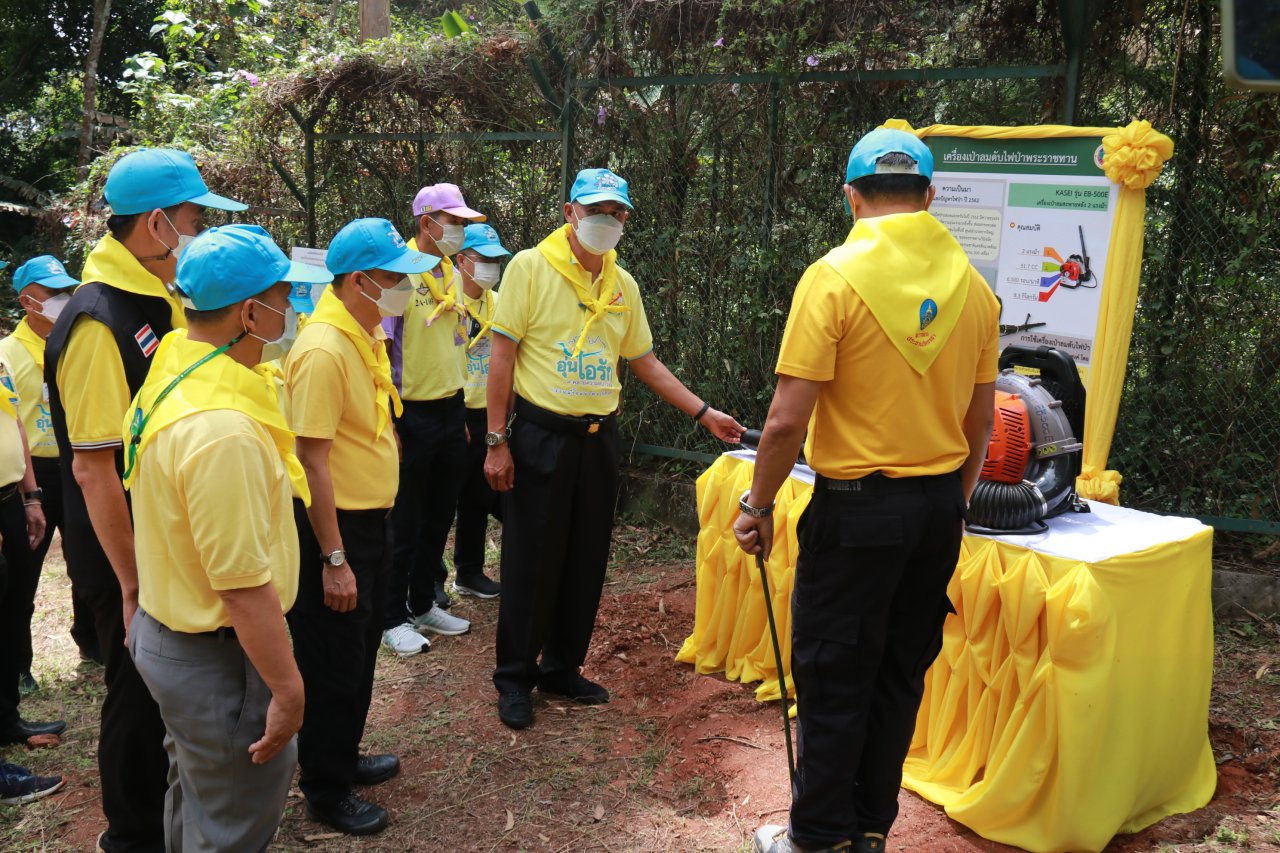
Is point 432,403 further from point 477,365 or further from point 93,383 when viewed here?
point 93,383

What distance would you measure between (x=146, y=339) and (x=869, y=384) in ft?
6.91

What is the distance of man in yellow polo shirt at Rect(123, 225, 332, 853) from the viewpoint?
7.13 ft

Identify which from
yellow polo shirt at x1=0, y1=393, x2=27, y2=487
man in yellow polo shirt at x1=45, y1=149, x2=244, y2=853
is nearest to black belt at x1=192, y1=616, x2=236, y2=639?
man in yellow polo shirt at x1=45, y1=149, x2=244, y2=853

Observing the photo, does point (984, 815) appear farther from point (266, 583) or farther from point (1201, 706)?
point (266, 583)

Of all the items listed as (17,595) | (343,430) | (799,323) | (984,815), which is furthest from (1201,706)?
(17,595)

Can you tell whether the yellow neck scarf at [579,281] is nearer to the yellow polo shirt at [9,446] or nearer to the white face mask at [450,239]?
the white face mask at [450,239]

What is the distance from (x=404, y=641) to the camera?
5059mm

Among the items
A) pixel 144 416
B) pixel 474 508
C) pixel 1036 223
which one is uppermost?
pixel 1036 223

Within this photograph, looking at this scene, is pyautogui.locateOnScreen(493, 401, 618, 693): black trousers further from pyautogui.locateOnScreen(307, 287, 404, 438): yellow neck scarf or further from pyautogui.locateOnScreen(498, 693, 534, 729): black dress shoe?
pyautogui.locateOnScreen(307, 287, 404, 438): yellow neck scarf

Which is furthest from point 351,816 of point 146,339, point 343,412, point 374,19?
point 374,19

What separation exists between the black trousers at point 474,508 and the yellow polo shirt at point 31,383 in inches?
80.3

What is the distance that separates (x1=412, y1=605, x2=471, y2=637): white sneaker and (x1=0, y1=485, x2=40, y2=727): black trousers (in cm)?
180

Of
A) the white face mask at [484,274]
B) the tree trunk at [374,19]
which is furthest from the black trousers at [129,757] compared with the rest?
the tree trunk at [374,19]

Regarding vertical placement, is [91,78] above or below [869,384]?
above
